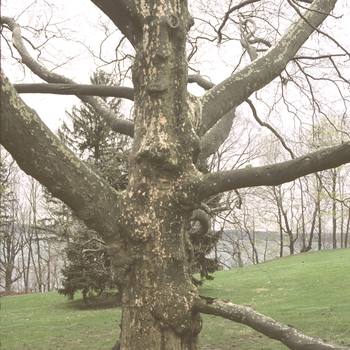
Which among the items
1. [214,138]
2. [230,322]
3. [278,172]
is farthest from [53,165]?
[230,322]

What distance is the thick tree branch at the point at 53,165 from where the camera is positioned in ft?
8.92

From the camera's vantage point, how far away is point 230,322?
11539 mm

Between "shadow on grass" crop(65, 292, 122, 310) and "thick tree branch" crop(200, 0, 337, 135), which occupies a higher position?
"thick tree branch" crop(200, 0, 337, 135)

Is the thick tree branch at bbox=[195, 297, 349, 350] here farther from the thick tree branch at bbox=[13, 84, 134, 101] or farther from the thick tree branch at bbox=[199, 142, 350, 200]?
the thick tree branch at bbox=[13, 84, 134, 101]

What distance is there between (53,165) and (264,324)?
1.91m

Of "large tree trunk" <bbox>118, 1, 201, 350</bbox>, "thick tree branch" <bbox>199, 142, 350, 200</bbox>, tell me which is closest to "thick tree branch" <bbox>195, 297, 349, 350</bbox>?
"large tree trunk" <bbox>118, 1, 201, 350</bbox>

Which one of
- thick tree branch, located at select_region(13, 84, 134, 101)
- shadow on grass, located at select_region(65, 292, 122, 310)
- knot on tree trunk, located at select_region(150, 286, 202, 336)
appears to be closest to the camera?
knot on tree trunk, located at select_region(150, 286, 202, 336)

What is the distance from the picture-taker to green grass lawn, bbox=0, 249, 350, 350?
948cm

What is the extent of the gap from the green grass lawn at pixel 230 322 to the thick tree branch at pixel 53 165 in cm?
339

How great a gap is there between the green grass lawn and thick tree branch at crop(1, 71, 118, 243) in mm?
3388

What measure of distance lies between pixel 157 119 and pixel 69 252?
536 inches

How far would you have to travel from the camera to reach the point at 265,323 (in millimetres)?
3135

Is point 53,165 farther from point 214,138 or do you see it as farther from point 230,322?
point 230,322

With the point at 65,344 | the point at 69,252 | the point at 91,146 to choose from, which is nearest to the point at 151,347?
the point at 65,344
